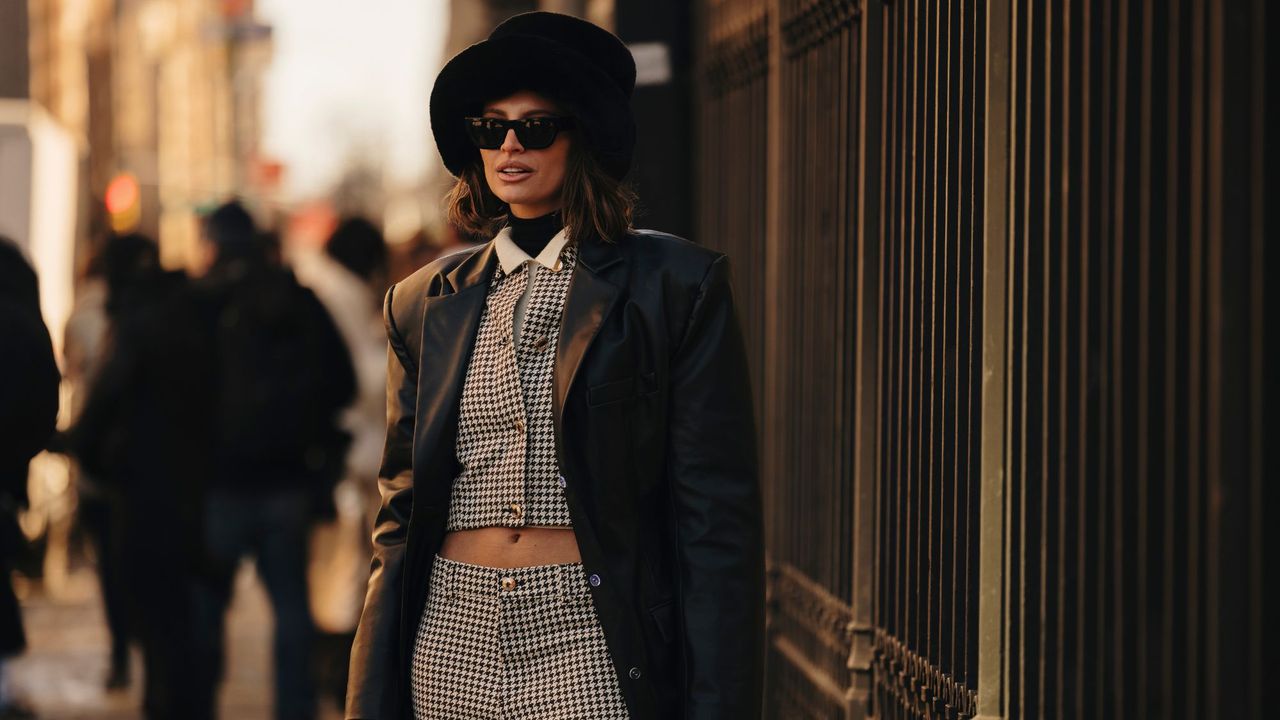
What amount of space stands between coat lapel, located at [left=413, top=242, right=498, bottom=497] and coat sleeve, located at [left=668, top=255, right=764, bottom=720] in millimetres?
373

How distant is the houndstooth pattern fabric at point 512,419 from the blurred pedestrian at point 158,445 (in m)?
4.39

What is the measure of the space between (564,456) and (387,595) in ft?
1.40

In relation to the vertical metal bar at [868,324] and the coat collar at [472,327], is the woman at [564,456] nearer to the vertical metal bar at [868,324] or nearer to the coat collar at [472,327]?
the coat collar at [472,327]

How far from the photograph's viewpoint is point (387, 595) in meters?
3.50

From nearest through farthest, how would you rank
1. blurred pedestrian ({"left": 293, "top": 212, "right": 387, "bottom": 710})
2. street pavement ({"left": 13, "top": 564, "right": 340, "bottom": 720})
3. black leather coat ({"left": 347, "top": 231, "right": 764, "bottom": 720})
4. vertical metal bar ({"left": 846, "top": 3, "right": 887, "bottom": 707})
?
black leather coat ({"left": 347, "top": 231, "right": 764, "bottom": 720}), vertical metal bar ({"left": 846, "top": 3, "right": 887, "bottom": 707}), blurred pedestrian ({"left": 293, "top": 212, "right": 387, "bottom": 710}), street pavement ({"left": 13, "top": 564, "right": 340, "bottom": 720})

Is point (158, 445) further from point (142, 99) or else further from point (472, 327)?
point (142, 99)

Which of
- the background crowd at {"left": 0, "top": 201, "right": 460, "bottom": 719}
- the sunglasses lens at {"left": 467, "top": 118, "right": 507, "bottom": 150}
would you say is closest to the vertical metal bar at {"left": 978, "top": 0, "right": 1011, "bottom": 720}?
the sunglasses lens at {"left": 467, "top": 118, "right": 507, "bottom": 150}

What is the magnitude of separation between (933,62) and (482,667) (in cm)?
168

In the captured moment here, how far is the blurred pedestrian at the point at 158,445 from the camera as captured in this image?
7.72 metres

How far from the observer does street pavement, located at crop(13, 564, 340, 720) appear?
885cm

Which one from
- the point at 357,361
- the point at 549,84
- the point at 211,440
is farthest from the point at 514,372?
the point at 357,361

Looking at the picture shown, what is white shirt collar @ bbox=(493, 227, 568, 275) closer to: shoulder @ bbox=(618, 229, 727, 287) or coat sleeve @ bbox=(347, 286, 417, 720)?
shoulder @ bbox=(618, 229, 727, 287)

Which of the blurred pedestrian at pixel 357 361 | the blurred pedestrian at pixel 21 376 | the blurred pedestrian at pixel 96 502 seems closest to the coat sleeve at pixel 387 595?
the blurred pedestrian at pixel 21 376

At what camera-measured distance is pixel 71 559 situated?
14.3 meters
